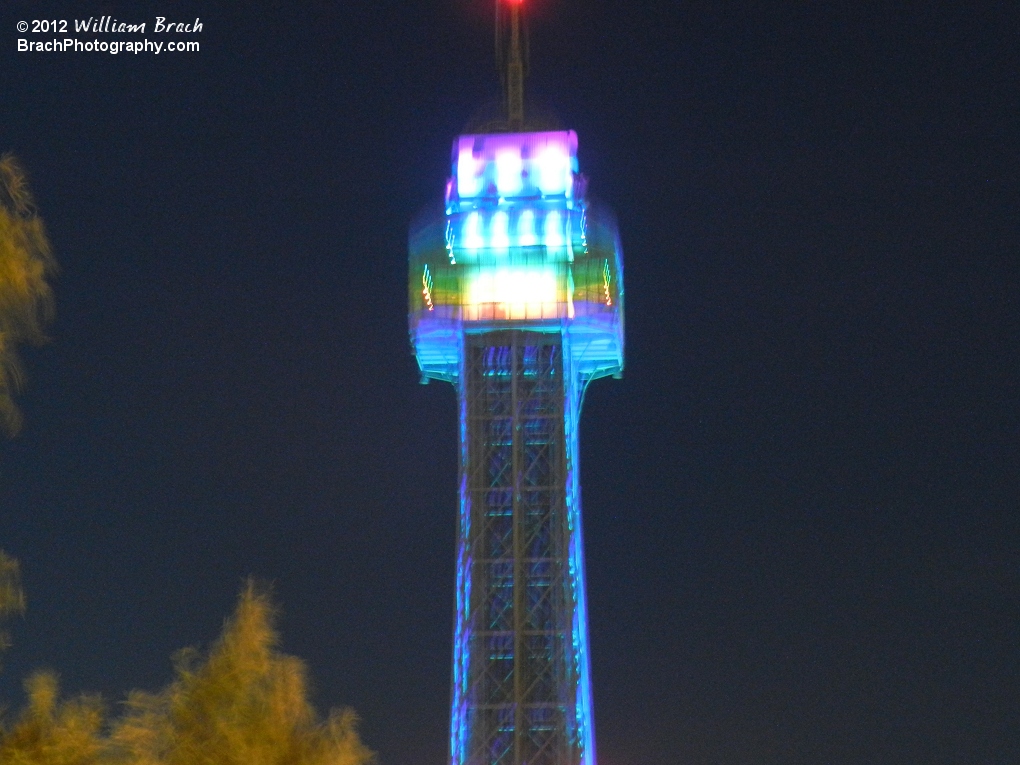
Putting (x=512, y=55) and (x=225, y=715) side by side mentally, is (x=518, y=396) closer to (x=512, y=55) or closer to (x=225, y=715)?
(x=512, y=55)

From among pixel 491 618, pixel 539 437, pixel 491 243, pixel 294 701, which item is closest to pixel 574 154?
pixel 491 243

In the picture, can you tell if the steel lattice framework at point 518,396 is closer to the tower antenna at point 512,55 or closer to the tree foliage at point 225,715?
the tower antenna at point 512,55

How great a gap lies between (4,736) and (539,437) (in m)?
53.4

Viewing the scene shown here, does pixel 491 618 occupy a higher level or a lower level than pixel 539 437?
lower

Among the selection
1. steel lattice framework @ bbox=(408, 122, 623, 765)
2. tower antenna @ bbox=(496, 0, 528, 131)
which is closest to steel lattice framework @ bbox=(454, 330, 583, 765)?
steel lattice framework @ bbox=(408, 122, 623, 765)

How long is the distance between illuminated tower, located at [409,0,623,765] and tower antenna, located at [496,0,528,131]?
26.6 inches

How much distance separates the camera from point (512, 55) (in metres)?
79.9

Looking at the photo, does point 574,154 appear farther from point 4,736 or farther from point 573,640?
point 4,736

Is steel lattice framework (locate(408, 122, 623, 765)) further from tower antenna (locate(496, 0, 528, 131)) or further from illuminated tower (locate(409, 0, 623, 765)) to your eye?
tower antenna (locate(496, 0, 528, 131))

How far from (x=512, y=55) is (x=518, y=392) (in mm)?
15718

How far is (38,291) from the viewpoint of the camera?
1848 centimetres

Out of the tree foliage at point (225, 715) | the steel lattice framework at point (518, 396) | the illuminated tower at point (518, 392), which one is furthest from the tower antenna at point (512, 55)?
the tree foliage at point (225, 715)

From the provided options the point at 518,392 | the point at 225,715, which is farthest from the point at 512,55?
the point at 225,715

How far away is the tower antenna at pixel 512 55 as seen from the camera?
3088 inches
